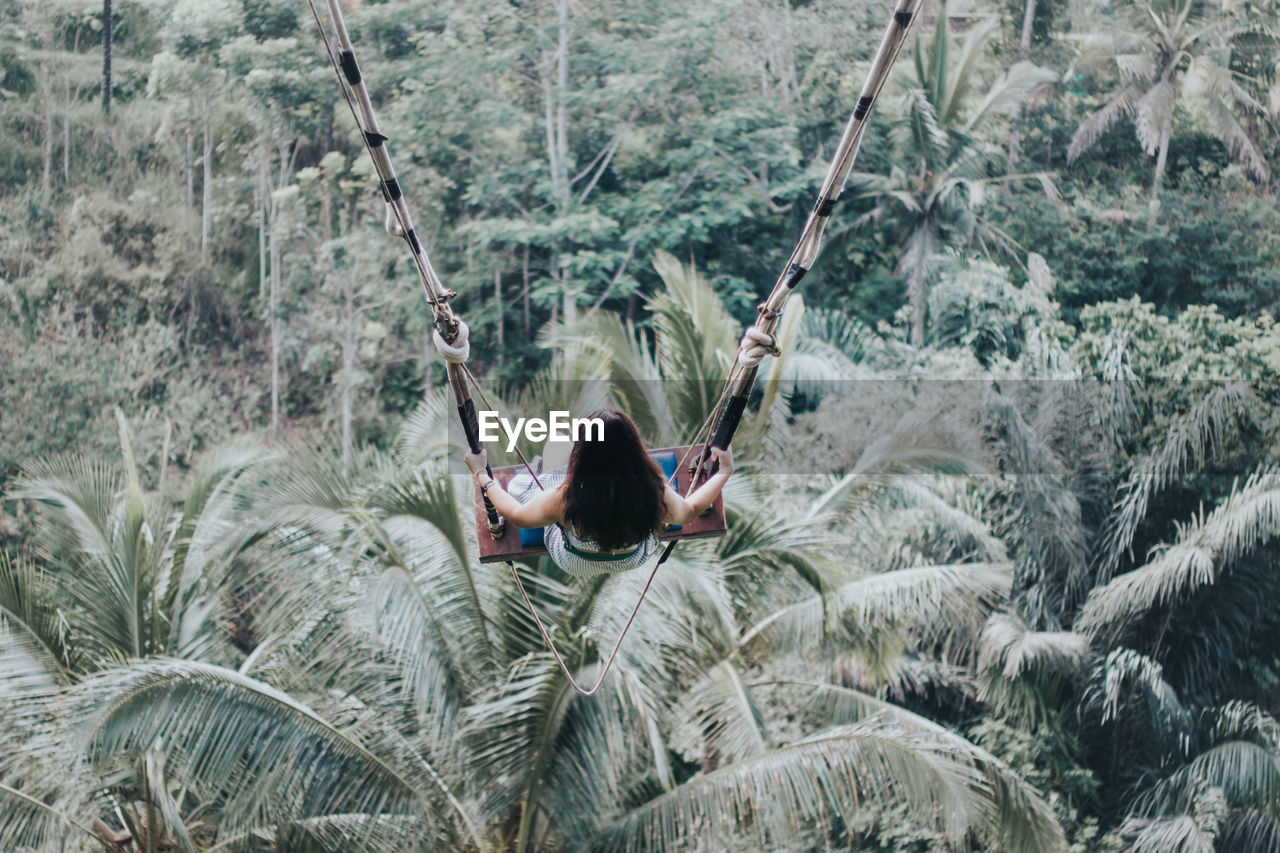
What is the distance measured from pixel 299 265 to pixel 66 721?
9838 millimetres

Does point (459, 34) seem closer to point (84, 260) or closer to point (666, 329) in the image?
point (84, 260)

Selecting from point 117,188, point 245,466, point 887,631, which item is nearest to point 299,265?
point 117,188

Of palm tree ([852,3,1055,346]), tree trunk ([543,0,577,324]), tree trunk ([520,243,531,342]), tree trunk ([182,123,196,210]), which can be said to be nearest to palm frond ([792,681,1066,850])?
palm tree ([852,3,1055,346])

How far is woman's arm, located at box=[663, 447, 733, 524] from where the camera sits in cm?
301

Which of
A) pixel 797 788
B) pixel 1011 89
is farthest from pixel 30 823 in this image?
pixel 1011 89

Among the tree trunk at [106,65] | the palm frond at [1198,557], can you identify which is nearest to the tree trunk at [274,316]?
the tree trunk at [106,65]

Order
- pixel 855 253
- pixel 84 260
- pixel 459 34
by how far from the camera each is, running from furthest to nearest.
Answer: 1. pixel 855 253
2. pixel 459 34
3. pixel 84 260

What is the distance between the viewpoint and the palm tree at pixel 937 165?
45.4 ft

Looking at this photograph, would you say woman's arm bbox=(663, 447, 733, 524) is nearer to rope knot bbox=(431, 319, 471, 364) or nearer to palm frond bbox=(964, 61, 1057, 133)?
rope knot bbox=(431, 319, 471, 364)

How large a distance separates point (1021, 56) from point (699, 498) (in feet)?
47.5

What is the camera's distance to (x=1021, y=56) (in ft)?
50.5

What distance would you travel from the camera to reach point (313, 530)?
570 cm

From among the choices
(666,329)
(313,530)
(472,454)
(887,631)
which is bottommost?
(887,631)

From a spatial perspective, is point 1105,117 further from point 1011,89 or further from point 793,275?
point 793,275
